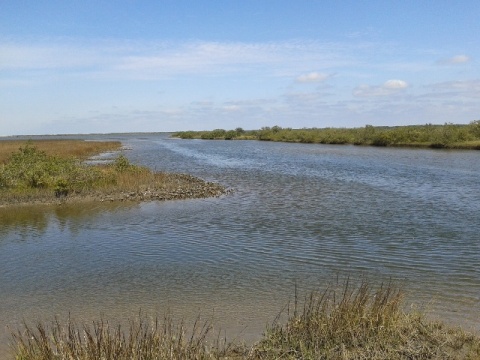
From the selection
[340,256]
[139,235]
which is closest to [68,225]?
[139,235]

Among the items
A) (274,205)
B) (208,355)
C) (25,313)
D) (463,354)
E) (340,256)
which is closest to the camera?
(208,355)

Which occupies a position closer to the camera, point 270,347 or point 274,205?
point 270,347

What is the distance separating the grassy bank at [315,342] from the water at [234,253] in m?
1.10

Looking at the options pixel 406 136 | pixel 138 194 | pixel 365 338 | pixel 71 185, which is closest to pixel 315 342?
pixel 365 338

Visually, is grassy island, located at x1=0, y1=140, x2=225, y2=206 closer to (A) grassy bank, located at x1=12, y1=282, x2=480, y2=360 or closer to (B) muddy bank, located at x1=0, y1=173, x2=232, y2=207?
(B) muddy bank, located at x1=0, y1=173, x2=232, y2=207

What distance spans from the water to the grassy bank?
3.60ft

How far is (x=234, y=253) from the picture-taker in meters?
13.0

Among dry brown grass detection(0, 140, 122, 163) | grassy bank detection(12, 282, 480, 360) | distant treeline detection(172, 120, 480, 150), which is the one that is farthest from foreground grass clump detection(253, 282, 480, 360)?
distant treeline detection(172, 120, 480, 150)

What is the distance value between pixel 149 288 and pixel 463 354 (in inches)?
255

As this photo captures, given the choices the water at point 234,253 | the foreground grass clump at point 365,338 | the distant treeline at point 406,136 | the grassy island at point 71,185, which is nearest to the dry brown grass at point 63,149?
the grassy island at point 71,185

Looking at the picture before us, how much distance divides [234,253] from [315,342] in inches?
274

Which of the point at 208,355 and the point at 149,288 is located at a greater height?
the point at 208,355

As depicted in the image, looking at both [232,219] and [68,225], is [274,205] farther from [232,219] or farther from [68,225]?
[68,225]

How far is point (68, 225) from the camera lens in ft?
58.3
